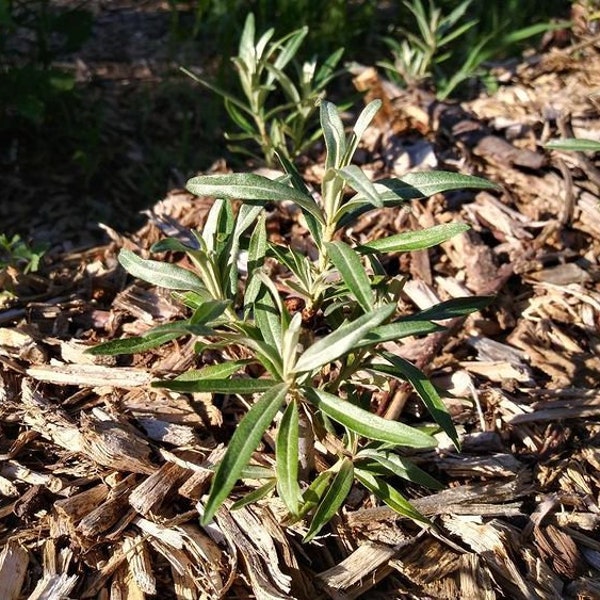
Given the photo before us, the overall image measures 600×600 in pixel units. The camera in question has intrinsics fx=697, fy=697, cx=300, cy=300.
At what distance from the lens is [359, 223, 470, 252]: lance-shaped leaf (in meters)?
1.40

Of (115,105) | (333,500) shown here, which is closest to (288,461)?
(333,500)

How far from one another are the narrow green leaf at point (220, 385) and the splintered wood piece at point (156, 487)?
450 millimetres

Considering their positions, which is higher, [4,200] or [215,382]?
[215,382]

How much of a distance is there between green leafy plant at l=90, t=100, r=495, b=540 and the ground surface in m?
0.17

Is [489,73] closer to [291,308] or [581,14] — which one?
[581,14]

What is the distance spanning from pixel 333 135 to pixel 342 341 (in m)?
0.47

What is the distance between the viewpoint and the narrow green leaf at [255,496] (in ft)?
4.90

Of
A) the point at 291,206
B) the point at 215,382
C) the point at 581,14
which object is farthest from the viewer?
the point at 581,14

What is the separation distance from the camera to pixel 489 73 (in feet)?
11.0

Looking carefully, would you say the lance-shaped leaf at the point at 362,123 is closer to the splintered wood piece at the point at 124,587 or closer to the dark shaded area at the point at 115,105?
the splintered wood piece at the point at 124,587

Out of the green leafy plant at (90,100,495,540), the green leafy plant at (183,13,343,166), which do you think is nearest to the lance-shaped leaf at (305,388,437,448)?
the green leafy plant at (90,100,495,540)

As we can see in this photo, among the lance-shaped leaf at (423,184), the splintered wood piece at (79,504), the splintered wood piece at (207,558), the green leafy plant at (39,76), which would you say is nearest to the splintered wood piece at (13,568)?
the splintered wood piece at (79,504)

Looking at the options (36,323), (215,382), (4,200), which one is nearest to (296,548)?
(215,382)

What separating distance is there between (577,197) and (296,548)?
1.68m
